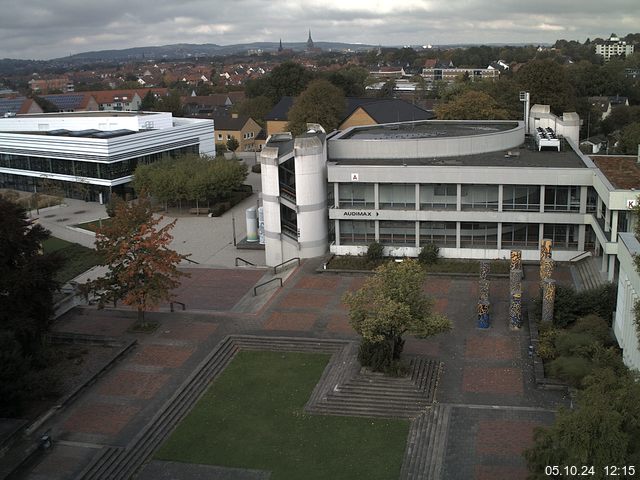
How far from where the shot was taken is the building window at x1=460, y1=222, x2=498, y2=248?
4138 cm

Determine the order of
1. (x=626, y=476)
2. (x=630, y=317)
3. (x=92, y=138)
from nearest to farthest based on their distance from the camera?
(x=626, y=476), (x=630, y=317), (x=92, y=138)

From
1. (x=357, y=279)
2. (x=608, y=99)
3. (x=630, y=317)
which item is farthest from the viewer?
(x=608, y=99)

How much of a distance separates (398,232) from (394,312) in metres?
17.2

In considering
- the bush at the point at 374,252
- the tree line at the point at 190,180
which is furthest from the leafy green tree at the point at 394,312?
the tree line at the point at 190,180

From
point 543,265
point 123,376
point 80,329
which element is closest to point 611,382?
point 543,265

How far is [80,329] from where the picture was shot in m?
33.4

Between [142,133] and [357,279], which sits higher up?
[142,133]

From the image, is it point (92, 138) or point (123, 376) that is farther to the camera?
point (92, 138)

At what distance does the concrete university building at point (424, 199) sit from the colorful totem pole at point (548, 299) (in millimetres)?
9068

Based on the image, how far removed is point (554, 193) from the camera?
131 feet

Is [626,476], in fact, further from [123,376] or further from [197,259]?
[197,259]

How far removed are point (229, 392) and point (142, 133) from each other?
46.4m

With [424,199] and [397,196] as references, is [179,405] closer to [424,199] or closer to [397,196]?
[397,196]

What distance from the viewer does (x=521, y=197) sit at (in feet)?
133
